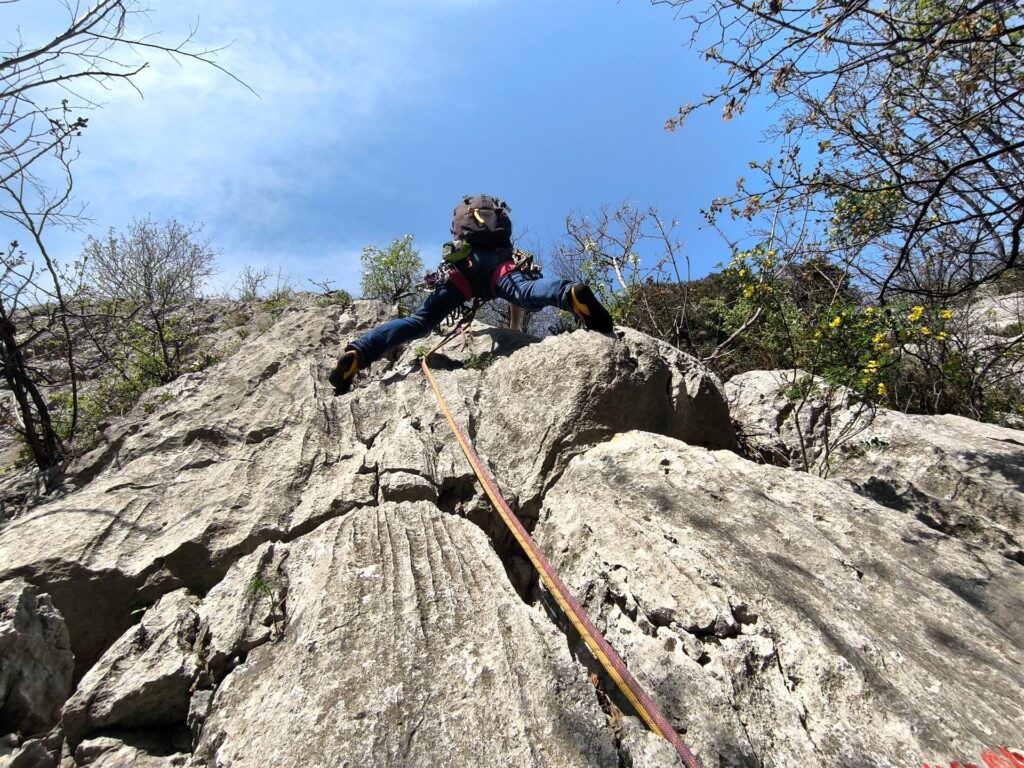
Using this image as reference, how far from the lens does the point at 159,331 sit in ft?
23.0

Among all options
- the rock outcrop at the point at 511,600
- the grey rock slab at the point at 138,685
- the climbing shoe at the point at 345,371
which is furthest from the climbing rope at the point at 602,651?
the climbing shoe at the point at 345,371

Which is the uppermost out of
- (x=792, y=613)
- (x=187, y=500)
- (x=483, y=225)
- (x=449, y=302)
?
(x=483, y=225)

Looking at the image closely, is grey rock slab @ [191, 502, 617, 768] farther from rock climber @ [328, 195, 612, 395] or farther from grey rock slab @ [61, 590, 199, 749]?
rock climber @ [328, 195, 612, 395]

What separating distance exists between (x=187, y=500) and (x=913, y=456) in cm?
505

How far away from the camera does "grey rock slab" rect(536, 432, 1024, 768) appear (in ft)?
5.87

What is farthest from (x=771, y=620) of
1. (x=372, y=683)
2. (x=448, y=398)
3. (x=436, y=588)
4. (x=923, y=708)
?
(x=448, y=398)

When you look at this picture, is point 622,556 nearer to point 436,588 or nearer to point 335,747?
point 436,588

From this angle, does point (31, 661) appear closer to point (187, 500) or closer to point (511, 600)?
point (187, 500)

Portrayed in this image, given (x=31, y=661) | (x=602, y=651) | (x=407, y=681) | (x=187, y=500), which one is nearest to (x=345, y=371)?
(x=187, y=500)

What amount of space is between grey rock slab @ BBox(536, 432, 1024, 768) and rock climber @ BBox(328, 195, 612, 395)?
2464mm

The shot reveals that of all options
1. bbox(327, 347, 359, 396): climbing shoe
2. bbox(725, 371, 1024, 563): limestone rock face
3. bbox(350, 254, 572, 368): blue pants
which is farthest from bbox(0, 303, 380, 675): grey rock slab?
bbox(725, 371, 1024, 563): limestone rock face

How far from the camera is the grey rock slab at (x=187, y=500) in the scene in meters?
2.80

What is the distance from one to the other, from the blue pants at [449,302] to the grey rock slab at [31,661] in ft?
9.94

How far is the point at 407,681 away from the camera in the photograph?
195 centimetres
